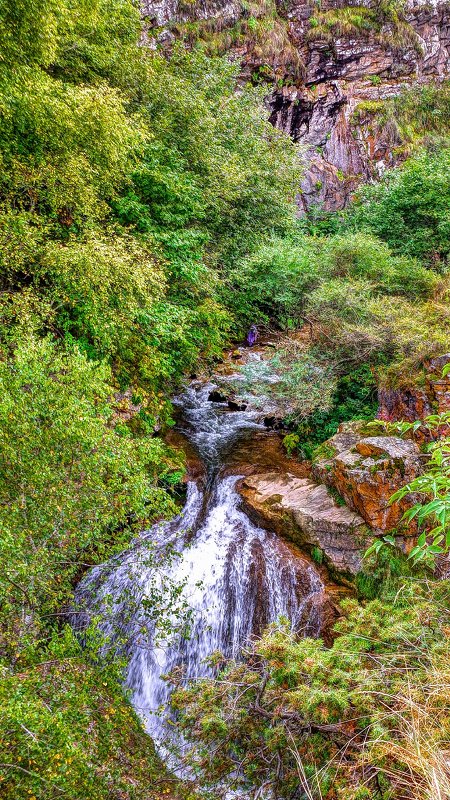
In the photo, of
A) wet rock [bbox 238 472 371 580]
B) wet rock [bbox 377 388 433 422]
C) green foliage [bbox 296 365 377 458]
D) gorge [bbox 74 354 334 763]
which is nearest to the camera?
gorge [bbox 74 354 334 763]

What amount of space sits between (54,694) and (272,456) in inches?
257

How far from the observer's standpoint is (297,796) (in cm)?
315

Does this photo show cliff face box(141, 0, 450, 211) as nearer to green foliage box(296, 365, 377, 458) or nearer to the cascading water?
green foliage box(296, 365, 377, 458)

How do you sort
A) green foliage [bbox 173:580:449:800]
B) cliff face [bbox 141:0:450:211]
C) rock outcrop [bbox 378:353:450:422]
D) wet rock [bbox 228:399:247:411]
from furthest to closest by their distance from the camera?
1. cliff face [bbox 141:0:450:211]
2. wet rock [bbox 228:399:247:411]
3. rock outcrop [bbox 378:353:450:422]
4. green foliage [bbox 173:580:449:800]

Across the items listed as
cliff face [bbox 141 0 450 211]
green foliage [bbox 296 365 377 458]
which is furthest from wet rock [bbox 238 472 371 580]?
cliff face [bbox 141 0 450 211]

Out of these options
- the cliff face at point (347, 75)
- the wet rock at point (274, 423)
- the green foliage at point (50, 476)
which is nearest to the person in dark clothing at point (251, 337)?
the wet rock at point (274, 423)

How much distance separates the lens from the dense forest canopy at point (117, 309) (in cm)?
319

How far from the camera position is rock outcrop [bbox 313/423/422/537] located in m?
6.30

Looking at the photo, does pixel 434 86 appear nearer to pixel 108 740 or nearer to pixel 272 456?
pixel 272 456

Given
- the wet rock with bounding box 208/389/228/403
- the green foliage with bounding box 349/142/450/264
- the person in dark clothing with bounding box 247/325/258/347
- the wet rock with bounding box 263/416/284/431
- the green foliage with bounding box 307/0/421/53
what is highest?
the green foliage with bounding box 307/0/421/53

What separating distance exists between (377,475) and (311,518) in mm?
1227

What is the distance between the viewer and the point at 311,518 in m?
6.79

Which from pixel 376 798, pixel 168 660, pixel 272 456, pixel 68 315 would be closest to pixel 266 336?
pixel 272 456

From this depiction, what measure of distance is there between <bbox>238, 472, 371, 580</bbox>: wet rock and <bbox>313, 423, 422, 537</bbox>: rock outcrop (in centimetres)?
26
